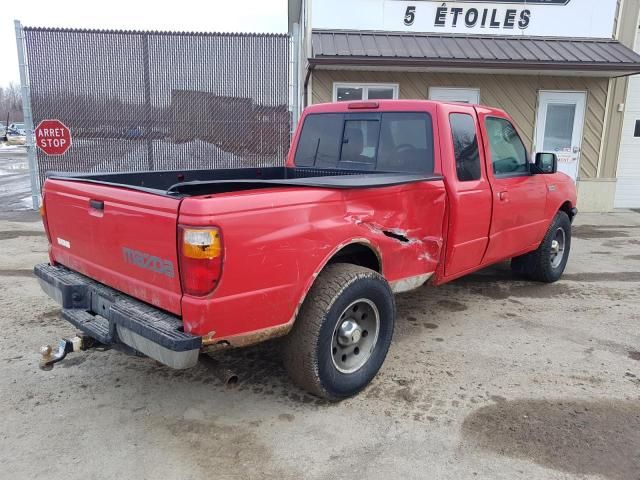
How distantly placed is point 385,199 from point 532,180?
8.11ft

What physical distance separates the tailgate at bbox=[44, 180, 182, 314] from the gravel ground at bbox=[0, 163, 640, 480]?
2.00 ft

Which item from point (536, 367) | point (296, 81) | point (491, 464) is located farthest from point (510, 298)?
point (296, 81)

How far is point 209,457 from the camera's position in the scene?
288cm

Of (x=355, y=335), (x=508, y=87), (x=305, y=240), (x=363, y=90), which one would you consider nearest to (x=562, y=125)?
(x=508, y=87)

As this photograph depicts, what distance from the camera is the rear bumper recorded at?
267cm

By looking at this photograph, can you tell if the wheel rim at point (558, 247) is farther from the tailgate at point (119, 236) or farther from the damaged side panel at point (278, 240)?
the tailgate at point (119, 236)

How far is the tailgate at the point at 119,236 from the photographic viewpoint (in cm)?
278

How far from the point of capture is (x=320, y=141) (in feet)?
16.6

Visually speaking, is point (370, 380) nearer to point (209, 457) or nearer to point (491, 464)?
point (491, 464)

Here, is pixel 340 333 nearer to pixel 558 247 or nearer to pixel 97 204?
pixel 97 204

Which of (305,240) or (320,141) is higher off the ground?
(320,141)

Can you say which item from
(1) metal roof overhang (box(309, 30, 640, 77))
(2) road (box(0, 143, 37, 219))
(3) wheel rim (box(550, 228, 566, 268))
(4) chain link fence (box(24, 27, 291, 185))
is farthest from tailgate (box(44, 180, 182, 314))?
(2) road (box(0, 143, 37, 219))

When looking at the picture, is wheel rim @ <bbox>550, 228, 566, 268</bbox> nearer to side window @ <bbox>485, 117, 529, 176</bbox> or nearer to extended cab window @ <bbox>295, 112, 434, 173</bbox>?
side window @ <bbox>485, 117, 529, 176</bbox>

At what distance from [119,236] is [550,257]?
15.9ft
